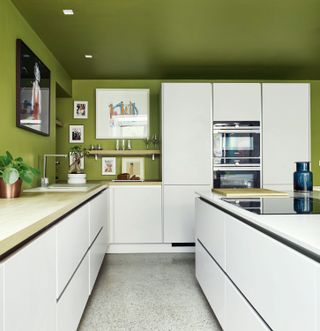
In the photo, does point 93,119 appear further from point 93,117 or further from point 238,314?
point 238,314

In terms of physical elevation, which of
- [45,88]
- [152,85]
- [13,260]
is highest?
[152,85]

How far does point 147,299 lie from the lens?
2.62 meters

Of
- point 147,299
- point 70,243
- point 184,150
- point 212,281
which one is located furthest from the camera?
point 184,150

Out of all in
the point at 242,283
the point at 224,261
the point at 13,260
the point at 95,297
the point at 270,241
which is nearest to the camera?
the point at 13,260

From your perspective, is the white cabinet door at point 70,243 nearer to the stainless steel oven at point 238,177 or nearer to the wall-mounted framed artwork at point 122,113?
the stainless steel oven at point 238,177

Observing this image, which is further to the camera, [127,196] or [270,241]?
[127,196]

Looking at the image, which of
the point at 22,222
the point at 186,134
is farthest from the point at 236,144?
→ the point at 22,222

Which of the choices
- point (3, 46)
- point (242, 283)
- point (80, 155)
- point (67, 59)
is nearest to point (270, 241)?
point (242, 283)

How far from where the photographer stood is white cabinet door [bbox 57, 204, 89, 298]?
58.2 inches

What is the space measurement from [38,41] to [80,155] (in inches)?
68.0

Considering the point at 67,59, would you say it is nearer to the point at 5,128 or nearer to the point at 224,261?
the point at 5,128

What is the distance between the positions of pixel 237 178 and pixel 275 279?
302cm

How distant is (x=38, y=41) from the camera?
3.18 meters

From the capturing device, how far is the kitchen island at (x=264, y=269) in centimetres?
88
